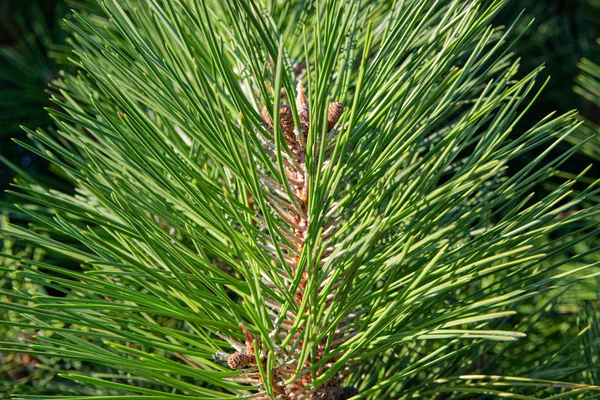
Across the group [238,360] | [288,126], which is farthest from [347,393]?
[288,126]

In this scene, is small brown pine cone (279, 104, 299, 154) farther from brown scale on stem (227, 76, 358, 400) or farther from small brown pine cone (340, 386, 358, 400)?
small brown pine cone (340, 386, 358, 400)

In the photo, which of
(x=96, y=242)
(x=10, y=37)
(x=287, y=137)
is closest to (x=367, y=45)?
(x=287, y=137)

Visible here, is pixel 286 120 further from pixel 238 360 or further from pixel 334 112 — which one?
pixel 238 360

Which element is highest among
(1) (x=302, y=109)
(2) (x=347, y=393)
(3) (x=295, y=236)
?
(1) (x=302, y=109)

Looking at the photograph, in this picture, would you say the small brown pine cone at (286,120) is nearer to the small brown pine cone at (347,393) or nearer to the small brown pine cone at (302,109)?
the small brown pine cone at (302,109)

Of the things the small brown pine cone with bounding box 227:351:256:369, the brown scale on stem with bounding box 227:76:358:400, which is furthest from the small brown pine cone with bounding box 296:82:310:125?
the small brown pine cone with bounding box 227:351:256:369

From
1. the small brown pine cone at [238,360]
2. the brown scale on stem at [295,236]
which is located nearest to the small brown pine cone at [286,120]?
the brown scale on stem at [295,236]

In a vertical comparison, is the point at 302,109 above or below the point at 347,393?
above

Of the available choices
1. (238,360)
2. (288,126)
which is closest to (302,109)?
(288,126)

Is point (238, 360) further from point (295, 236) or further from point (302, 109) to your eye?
point (302, 109)
